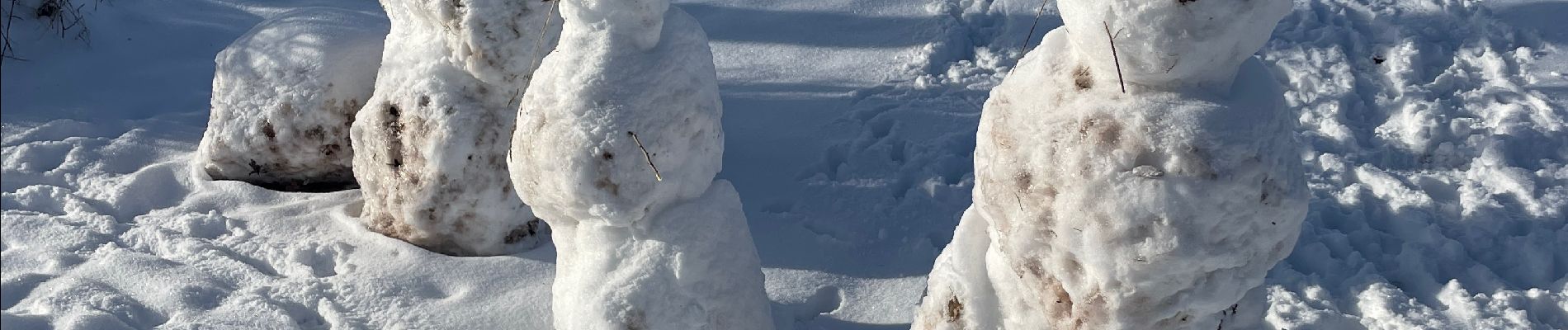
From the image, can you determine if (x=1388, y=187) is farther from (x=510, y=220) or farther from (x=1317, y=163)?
(x=510, y=220)

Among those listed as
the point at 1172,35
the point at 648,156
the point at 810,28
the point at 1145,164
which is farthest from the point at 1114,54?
the point at 810,28

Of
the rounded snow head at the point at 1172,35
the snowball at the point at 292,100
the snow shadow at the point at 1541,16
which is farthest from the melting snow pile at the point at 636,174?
the snow shadow at the point at 1541,16

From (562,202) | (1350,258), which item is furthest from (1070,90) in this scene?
(1350,258)

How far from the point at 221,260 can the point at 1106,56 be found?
2981 millimetres

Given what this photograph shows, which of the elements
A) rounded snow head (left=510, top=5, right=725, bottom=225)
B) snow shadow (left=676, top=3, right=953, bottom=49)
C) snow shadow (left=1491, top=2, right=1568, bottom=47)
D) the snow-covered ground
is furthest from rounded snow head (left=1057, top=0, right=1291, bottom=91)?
snow shadow (left=1491, top=2, right=1568, bottom=47)

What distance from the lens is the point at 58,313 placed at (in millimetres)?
3594

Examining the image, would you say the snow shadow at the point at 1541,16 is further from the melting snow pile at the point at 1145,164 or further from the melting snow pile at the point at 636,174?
the melting snow pile at the point at 636,174

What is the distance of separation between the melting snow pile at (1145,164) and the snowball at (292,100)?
274cm

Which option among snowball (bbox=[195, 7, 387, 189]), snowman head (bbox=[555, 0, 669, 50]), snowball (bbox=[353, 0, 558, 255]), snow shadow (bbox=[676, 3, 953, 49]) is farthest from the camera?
snow shadow (bbox=[676, 3, 953, 49])

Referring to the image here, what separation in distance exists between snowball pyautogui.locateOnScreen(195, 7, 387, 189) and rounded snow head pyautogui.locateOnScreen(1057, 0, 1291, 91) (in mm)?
2955

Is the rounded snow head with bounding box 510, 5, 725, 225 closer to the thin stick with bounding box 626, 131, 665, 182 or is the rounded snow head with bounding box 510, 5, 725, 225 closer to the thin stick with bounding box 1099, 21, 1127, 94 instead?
the thin stick with bounding box 626, 131, 665, 182

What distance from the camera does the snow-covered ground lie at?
12.1 ft

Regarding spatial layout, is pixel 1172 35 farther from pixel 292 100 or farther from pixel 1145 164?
pixel 292 100

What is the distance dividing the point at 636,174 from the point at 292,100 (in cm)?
199
